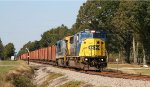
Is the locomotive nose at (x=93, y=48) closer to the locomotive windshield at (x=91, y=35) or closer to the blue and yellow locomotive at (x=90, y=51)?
the blue and yellow locomotive at (x=90, y=51)

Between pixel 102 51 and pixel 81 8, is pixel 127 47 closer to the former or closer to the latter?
pixel 81 8

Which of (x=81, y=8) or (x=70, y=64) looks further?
(x=81, y=8)

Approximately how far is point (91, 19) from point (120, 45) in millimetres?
9815

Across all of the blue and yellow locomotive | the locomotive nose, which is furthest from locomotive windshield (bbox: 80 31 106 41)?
the locomotive nose

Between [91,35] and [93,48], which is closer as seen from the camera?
Answer: [93,48]

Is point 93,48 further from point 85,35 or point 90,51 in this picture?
point 85,35

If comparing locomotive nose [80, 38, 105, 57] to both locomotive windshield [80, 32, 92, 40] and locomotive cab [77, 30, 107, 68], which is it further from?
locomotive windshield [80, 32, 92, 40]

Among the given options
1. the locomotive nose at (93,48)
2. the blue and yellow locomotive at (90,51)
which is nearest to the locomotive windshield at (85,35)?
the blue and yellow locomotive at (90,51)

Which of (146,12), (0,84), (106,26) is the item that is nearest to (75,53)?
(0,84)

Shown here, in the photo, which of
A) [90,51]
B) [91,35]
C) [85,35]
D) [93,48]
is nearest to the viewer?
[93,48]

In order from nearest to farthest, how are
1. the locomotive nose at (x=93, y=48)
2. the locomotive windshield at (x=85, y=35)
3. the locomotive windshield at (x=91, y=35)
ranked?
1. the locomotive nose at (x=93, y=48)
2. the locomotive windshield at (x=91, y=35)
3. the locomotive windshield at (x=85, y=35)

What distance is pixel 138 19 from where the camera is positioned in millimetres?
71562

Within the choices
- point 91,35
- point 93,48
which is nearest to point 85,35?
point 91,35

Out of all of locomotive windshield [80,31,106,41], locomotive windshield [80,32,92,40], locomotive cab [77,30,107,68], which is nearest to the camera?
locomotive cab [77,30,107,68]
